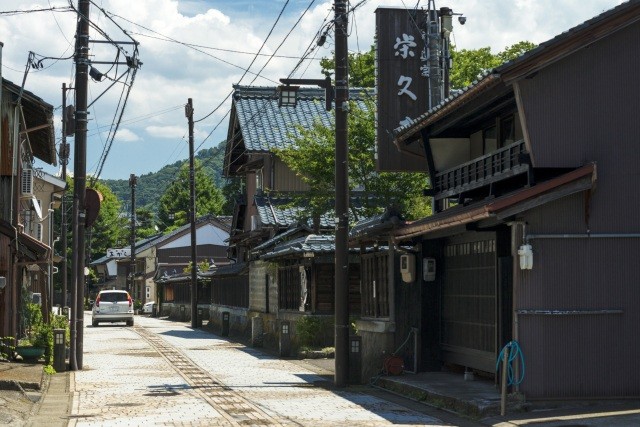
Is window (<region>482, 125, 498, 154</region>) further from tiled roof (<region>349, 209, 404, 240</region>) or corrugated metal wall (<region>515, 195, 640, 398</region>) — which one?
corrugated metal wall (<region>515, 195, 640, 398</region>)

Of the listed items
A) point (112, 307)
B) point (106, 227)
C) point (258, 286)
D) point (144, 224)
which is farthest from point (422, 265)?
point (144, 224)

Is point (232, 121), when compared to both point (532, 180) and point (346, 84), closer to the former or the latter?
point (346, 84)

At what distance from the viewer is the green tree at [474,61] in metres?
40.8

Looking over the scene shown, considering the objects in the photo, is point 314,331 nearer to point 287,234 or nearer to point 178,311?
point 287,234

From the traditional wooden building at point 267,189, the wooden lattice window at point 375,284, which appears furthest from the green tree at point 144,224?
the wooden lattice window at point 375,284

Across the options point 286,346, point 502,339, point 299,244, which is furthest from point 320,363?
point 502,339

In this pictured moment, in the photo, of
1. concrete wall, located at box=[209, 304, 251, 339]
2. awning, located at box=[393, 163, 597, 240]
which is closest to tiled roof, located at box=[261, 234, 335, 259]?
concrete wall, located at box=[209, 304, 251, 339]

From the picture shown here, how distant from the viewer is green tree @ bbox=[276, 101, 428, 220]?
33844 millimetres

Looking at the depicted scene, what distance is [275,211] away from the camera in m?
45.1

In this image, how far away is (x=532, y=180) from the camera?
16297 mm

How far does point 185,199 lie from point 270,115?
71731 millimetres

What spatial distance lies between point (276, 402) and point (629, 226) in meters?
6.77

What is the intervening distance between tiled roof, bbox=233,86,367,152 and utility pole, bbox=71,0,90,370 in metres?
20.4

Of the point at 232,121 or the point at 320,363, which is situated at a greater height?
the point at 232,121
